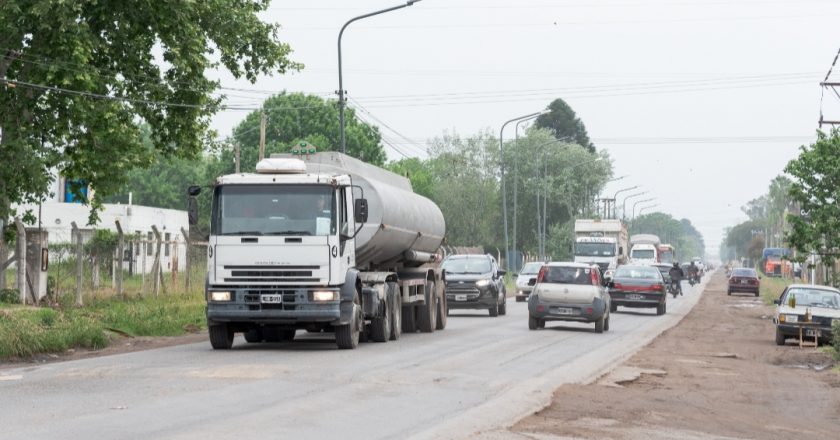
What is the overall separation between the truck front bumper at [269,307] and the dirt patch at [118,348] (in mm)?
2165

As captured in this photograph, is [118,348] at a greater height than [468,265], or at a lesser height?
lesser

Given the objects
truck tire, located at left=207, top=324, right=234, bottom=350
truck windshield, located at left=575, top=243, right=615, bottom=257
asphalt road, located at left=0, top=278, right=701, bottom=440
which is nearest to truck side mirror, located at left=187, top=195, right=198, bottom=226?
truck tire, located at left=207, top=324, right=234, bottom=350

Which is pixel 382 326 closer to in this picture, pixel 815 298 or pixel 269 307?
pixel 269 307

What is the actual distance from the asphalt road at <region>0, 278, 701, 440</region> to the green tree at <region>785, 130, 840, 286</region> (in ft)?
55.6

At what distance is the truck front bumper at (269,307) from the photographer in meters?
22.4

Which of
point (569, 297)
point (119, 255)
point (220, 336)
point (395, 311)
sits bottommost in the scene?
point (220, 336)

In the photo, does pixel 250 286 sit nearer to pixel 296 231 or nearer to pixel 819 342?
pixel 296 231

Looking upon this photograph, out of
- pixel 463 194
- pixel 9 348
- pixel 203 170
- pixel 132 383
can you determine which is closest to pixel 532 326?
pixel 9 348

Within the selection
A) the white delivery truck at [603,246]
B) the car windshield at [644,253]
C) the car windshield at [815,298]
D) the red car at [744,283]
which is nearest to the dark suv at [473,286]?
the car windshield at [815,298]

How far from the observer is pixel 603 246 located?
227 feet

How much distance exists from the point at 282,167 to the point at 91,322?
5506mm

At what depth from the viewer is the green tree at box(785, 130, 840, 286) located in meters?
41.2

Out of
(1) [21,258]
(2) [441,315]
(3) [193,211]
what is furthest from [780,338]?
(1) [21,258]

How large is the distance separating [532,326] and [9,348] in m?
14.7
